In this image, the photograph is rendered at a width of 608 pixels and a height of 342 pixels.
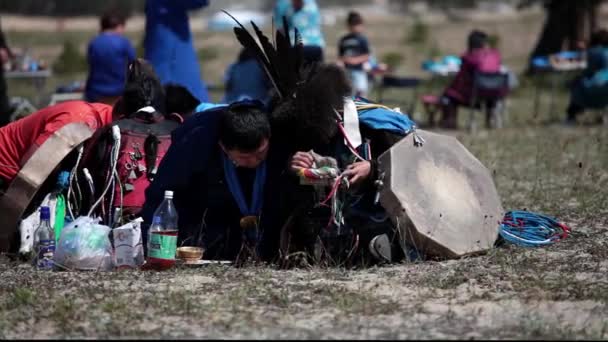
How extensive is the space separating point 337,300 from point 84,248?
1.51 metres

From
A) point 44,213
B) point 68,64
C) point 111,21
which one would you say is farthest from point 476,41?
point 68,64

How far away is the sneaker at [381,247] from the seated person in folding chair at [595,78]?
27.4 feet

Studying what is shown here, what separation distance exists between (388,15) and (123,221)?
34.9 metres

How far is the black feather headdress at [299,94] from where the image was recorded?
5.22m

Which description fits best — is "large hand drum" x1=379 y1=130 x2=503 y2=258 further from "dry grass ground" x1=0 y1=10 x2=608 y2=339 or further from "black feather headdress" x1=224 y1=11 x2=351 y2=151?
"black feather headdress" x1=224 y1=11 x2=351 y2=151

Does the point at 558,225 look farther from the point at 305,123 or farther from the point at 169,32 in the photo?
the point at 169,32

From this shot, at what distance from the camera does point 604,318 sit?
4.30 meters

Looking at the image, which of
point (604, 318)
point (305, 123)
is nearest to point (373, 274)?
point (305, 123)

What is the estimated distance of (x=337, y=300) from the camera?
180 inches

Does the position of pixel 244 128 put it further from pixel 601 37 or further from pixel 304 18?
pixel 601 37

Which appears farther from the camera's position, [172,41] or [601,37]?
[601,37]

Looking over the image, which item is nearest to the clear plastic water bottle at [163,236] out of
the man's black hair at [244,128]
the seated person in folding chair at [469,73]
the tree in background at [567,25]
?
the man's black hair at [244,128]

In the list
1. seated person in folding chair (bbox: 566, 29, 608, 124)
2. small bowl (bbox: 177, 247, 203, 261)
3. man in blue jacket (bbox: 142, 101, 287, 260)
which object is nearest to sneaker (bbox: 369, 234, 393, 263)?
man in blue jacket (bbox: 142, 101, 287, 260)

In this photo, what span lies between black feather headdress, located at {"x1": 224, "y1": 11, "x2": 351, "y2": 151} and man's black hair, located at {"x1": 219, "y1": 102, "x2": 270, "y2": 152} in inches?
5.9
